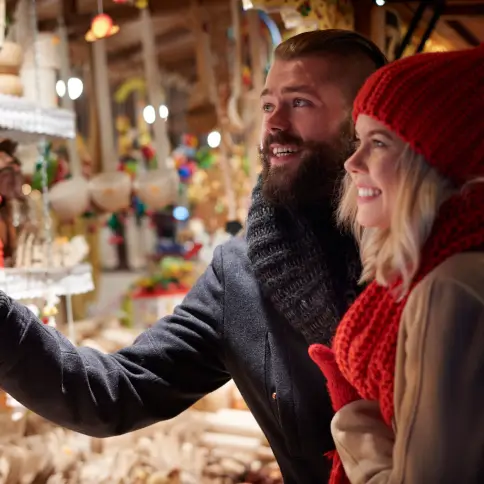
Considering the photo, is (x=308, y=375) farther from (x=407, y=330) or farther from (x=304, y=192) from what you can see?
(x=407, y=330)

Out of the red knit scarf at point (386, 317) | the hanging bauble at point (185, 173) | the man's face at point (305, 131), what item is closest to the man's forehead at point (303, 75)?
the man's face at point (305, 131)

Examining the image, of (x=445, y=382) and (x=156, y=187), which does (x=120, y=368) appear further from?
(x=156, y=187)

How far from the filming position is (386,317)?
2.63 feet

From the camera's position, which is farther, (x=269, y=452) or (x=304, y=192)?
(x=269, y=452)

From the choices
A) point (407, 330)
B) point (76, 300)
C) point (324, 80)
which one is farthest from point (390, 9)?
point (76, 300)

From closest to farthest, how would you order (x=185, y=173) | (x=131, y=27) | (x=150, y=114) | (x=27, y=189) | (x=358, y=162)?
(x=358, y=162), (x=27, y=189), (x=150, y=114), (x=131, y=27), (x=185, y=173)

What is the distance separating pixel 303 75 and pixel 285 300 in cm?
35

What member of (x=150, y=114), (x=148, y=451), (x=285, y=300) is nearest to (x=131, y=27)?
(x=150, y=114)

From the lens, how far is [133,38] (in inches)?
140

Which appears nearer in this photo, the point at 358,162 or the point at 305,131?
the point at 358,162

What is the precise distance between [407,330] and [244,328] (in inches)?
21.6

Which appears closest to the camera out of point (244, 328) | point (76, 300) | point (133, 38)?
point (244, 328)

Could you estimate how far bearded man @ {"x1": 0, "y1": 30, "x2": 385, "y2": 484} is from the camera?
1108mm

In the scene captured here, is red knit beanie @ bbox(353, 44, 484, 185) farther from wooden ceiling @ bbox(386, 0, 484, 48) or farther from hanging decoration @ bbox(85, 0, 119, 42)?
hanging decoration @ bbox(85, 0, 119, 42)
